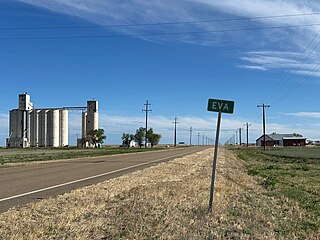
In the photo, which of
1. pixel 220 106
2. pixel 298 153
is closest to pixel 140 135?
pixel 298 153

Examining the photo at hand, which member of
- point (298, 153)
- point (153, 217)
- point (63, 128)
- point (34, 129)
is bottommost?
point (298, 153)

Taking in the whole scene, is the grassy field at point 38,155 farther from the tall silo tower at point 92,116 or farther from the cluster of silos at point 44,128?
the tall silo tower at point 92,116

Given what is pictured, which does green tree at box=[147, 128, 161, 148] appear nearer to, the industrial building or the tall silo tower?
the tall silo tower

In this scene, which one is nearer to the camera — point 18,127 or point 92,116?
point 18,127

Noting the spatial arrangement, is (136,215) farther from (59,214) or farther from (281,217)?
(281,217)

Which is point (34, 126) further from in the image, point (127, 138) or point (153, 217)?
point (153, 217)

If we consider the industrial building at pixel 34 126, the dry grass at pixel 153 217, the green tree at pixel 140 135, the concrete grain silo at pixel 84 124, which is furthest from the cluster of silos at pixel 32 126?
the dry grass at pixel 153 217

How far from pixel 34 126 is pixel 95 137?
67.2 feet

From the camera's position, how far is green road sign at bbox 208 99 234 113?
9945 millimetres

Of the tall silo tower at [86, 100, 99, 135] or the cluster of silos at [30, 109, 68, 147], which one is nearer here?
the cluster of silos at [30, 109, 68, 147]

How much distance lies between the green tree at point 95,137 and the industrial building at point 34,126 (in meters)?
9.40

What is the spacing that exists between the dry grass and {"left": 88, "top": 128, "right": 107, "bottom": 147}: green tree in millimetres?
133162

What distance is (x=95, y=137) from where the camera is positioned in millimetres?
145375

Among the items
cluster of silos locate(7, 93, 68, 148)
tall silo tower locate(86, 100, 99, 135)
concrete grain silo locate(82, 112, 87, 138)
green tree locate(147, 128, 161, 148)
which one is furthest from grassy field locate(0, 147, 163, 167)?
green tree locate(147, 128, 161, 148)
